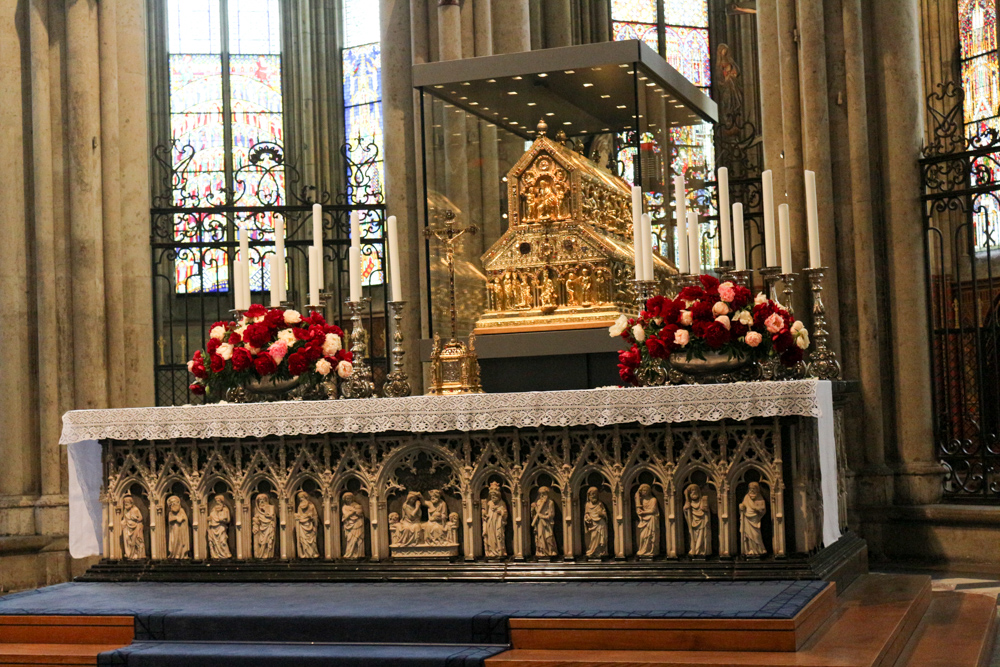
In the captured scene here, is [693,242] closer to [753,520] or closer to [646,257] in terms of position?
[646,257]

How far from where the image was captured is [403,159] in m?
10.7

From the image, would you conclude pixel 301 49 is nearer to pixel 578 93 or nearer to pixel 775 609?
pixel 578 93

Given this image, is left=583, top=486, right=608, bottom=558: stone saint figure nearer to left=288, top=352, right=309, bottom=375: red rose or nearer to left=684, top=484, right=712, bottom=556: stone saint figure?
left=684, top=484, right=712, bottom=556: stone saint figure

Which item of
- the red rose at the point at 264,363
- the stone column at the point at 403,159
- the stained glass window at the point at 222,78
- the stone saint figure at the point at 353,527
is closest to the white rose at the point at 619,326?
the stone saint figure at the point at 353,527

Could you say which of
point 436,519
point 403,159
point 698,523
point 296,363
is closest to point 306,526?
point 436,519

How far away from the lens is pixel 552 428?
20.9 ft

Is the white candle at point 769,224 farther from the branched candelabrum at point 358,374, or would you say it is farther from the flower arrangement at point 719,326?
the branched candelabrum at point 358,374

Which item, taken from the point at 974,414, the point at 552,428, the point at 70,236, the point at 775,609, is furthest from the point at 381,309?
the point at 775,609

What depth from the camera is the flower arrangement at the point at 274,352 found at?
7141mm

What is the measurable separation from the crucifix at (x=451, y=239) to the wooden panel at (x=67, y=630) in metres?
2.70

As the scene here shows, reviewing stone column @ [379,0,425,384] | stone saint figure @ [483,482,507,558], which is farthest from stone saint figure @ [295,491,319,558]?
stone column @ [379,0,425,384]

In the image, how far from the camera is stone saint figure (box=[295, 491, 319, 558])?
6.74 meters

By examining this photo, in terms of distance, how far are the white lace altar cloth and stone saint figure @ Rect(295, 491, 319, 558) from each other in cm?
39

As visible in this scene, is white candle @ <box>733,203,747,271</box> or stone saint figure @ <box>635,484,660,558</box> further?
white candle @ <box>733,203,747,271</box>
